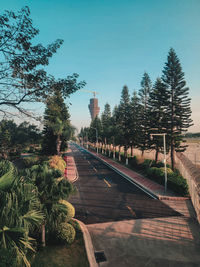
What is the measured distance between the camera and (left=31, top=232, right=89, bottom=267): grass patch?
5.75 meters

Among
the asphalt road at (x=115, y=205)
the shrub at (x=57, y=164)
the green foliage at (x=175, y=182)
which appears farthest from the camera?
the shrub at (x=57, y=164)

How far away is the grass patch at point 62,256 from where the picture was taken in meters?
5.75

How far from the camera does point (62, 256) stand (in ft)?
20.4

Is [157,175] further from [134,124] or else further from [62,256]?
[134,124]

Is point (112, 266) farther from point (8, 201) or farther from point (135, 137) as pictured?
point (135, 137)

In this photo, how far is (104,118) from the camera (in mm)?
60906

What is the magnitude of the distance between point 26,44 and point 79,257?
28.7ft

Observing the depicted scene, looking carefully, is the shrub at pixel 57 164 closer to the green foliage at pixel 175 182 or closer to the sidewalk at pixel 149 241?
the green foliage at pixel 175 182

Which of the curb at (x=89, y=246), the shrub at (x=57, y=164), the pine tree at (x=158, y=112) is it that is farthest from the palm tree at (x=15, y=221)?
the pine tree at (x=158, y=112)

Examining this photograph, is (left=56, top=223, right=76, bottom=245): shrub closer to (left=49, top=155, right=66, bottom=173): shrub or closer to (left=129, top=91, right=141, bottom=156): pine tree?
(left=49, top=155, right=66, bottom=173): shrub

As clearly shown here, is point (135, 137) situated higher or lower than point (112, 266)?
higher

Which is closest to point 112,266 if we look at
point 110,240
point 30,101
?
point 110,240

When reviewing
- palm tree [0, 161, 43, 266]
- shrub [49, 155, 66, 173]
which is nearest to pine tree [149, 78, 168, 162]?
shrub [49, 155, 66, 173]

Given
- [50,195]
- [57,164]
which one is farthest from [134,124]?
[50,195]
